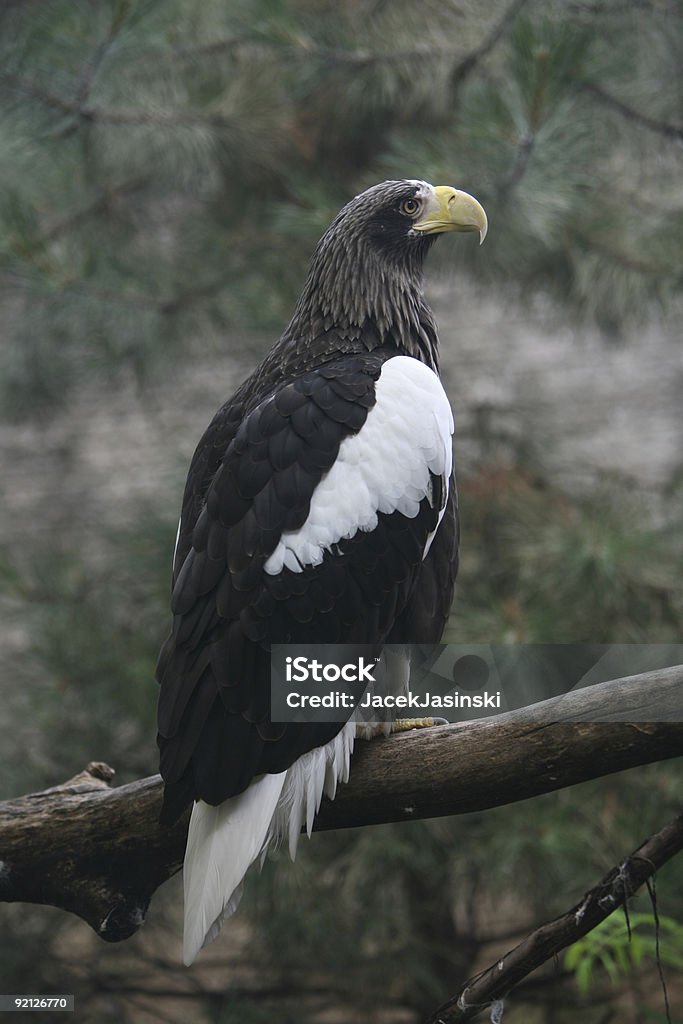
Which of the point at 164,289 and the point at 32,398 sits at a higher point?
the point at 164,289

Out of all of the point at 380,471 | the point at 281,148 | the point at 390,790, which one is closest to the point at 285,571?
the point at 380,471

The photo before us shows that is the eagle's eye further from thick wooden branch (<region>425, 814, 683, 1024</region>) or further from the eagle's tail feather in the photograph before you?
thick wooden branch (<region>425, 814, 683, 1024</region>)

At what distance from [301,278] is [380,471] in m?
1.80

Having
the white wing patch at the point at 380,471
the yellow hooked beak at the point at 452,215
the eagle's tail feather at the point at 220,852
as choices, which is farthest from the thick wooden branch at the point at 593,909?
the yellow hooked beak at the point at 452,215

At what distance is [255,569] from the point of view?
1446 millimetres

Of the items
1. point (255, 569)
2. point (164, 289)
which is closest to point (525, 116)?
point (164, 289)

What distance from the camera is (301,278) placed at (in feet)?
10.5

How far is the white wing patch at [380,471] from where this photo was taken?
1.47 m

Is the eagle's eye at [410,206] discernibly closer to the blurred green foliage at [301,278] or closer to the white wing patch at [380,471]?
the white wing patch at [380,471]

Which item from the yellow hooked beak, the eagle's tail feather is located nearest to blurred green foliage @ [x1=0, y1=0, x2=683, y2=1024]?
the yellow hooked beak

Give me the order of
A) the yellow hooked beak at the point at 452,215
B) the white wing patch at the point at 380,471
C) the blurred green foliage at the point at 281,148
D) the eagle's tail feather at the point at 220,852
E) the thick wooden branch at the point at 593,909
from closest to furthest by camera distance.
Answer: the thick wooden branch at the point at 593,909 < the eagle's tail feather at the point at 220,852 < the white wing patch at the point at 380,471 < the yellow hooked beak at the point at 452,215 < the blurred green foliage at the point at 281,148

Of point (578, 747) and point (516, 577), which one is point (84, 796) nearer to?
point (578, 747)

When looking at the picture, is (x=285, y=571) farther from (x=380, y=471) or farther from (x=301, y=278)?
(x=301, y=278)

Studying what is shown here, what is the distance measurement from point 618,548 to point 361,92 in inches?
56.0
